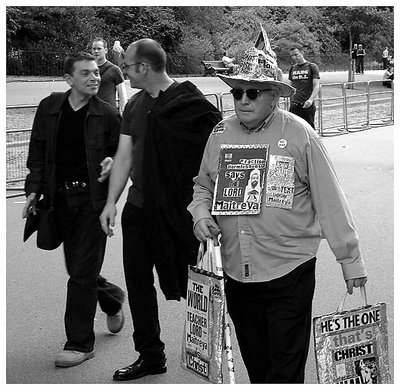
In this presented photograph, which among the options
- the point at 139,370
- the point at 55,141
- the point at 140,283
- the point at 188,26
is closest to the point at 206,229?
the point at 140,283

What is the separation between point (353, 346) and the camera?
Answer: 10.8 ft

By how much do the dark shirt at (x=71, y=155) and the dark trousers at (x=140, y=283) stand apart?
1.58ft

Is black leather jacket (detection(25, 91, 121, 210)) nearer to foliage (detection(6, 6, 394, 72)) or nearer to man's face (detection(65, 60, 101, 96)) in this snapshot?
man's face (detection(65, 60, 101, 96))

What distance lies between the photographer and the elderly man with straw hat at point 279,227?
11.4 ft

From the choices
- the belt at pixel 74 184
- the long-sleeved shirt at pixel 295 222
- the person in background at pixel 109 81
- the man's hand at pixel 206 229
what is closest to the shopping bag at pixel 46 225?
the belt at pixel 74 184

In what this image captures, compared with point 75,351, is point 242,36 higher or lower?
higher

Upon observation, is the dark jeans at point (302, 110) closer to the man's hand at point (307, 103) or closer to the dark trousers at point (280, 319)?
the man's hand at point (307, 103)

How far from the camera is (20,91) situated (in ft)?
82.6

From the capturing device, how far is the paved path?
483cm

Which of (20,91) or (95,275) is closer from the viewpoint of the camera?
(95,275)

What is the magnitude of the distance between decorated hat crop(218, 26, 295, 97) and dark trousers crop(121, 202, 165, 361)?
1.37 m
